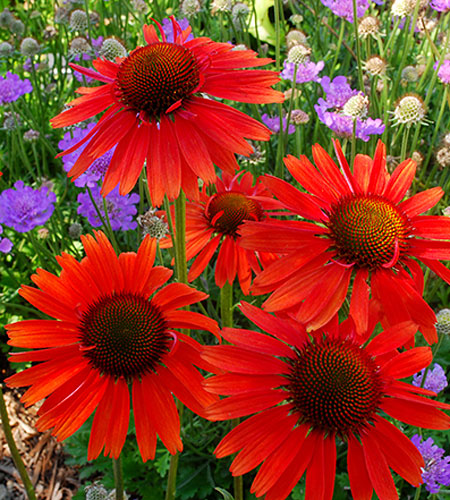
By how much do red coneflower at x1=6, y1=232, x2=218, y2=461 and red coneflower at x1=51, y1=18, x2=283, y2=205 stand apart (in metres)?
0.23

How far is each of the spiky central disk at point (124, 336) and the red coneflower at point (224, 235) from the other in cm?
43

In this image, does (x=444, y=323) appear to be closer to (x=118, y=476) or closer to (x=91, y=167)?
(x=118, y=476)

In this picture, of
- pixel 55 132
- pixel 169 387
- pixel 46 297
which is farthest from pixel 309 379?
pixel 55 132

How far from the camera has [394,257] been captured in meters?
1.08

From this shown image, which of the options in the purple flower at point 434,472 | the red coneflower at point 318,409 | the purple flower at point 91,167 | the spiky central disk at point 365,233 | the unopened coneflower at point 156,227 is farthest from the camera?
the purple flower at point 91,167

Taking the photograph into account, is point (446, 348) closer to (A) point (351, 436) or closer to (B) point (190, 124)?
(A) point (351, 436)

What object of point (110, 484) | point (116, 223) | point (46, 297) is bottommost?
point (110, 484)

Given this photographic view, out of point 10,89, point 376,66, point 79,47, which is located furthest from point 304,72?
point 10,89

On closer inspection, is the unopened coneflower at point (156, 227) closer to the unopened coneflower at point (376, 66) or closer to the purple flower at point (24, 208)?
the purple flower at point (24, 208)

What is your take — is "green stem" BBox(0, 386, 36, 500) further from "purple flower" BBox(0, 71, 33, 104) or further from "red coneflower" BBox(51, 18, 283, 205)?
"purple flower" BBox(0, 71, 33, 104)

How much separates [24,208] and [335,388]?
1.68 meters

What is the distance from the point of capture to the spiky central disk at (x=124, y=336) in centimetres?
115

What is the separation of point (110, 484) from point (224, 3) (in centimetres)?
234

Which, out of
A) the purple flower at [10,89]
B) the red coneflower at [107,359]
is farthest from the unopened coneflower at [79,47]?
the red coneflower at [107,359]
